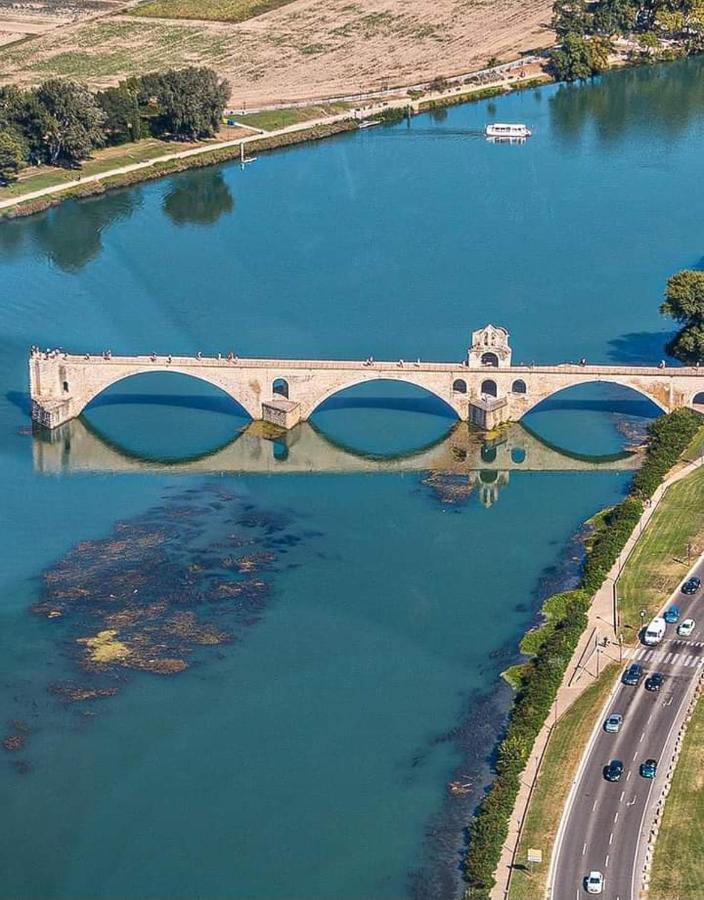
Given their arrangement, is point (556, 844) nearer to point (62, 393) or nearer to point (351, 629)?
point (351, 629)

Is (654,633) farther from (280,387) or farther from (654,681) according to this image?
(280,387)

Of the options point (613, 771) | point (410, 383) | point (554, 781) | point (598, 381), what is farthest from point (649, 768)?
point (410, 383)

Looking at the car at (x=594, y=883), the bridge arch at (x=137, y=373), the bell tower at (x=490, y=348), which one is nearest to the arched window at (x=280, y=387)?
the bridge arch at (x=137, y=373)

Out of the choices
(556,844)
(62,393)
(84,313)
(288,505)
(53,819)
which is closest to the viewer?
(556,844)

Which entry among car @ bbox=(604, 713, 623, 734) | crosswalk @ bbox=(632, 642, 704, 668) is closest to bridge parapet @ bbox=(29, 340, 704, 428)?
crosswalk @ bbox=(632, 642, 704, 668)

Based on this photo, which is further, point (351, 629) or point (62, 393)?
point (62, 393)

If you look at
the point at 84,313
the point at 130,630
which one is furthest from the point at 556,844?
the point at 84,313
